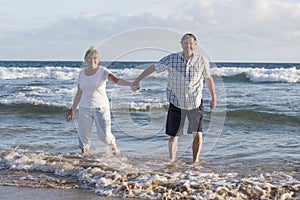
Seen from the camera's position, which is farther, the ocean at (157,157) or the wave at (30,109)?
the wave at (30,109)

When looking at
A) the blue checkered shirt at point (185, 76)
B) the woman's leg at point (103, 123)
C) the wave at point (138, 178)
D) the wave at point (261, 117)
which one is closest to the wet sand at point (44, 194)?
the wave at point (138, 178)

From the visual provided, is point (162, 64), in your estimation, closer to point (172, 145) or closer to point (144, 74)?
point (144, 74)

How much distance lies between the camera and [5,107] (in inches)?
535

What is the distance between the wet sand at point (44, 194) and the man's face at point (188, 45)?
1963 mm

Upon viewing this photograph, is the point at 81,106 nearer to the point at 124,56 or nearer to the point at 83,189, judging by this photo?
the point at 124,56

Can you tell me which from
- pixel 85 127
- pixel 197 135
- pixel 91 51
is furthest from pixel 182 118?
pixel 91 51

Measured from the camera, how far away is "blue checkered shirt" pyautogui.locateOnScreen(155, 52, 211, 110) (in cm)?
585

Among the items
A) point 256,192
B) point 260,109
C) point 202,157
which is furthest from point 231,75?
point 256,192

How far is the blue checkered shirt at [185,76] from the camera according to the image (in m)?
5.85

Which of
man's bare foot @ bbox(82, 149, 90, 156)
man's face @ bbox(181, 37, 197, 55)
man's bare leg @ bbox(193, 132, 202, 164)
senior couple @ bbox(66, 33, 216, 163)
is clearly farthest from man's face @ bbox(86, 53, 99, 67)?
man's bare leg @ bbox(193, 132, 202, 164)

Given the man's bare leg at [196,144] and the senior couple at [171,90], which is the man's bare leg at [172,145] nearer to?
the senior couple at [171,90]

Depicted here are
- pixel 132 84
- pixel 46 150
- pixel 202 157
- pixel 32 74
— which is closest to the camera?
pixel 132 84

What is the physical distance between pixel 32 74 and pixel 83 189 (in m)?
29.2

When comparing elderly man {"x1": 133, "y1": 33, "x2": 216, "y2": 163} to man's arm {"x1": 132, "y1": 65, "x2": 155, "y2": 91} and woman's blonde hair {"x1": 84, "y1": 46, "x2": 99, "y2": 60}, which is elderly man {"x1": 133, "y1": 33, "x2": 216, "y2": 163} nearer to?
man's arm {"x1": 132, "y1": 65, "x2": 155, "y2": 91}
